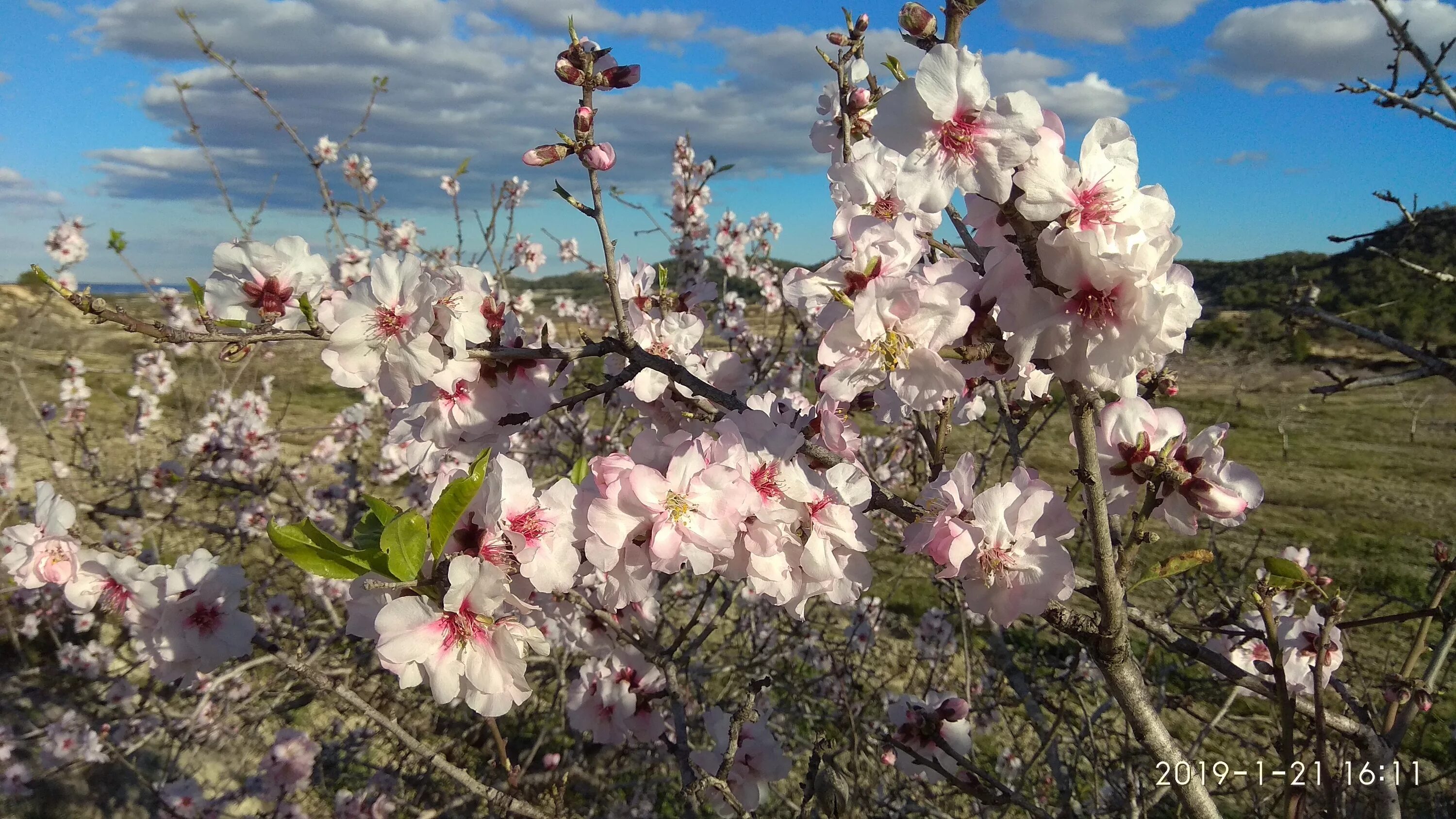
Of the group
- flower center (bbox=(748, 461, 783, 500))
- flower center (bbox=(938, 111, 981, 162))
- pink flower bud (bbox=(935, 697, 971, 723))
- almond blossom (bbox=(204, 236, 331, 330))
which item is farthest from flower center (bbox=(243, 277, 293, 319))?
pink flower bud (bbox=(935, 697, 971, 723))

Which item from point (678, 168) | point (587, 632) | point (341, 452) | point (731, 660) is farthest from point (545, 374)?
point (341, 452)

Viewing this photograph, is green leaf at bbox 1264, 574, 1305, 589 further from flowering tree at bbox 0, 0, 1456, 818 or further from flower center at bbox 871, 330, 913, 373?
flower center at bbox 871, 330, 913, 373

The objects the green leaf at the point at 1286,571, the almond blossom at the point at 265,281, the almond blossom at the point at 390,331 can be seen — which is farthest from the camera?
the almond blossom at the point at 265,281

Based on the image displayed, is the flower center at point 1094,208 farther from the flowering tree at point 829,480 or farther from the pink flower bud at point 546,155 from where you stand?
the pink flower bud at point 546,155

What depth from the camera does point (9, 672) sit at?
17.3 feet

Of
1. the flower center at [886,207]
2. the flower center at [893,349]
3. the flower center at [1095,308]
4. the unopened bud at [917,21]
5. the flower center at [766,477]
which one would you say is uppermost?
the unopened bud at [917,21]

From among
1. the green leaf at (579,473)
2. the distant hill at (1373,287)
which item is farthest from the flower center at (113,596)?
the distant hill at (1373,287)

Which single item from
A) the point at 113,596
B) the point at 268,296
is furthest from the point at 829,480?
the point at 113,596

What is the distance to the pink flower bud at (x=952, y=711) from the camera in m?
2.03

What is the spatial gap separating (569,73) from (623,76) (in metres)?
0.12

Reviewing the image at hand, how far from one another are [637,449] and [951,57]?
82 centimetres

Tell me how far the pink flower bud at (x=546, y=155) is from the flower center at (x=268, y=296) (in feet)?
1.83

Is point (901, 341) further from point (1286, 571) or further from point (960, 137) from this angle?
point (1286, 571)

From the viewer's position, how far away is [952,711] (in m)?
2.03
